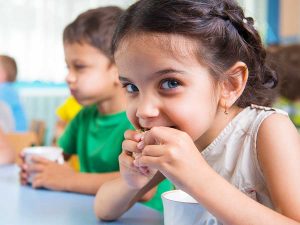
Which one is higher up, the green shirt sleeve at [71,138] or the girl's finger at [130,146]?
the girl's finger at [130,146]

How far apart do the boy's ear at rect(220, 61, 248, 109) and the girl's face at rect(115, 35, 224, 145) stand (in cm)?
5

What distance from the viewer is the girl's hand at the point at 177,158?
66 centimetres

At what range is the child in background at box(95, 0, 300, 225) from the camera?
0.67 metres

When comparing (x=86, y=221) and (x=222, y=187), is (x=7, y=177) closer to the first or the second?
(x=86, y=221)

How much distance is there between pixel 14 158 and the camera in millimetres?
1688

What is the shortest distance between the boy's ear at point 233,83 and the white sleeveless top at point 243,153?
0.05 meters

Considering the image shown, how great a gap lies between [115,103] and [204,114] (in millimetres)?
787

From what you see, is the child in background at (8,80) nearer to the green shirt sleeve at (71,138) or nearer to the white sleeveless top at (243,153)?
the green shirt sleeve at (71,138)

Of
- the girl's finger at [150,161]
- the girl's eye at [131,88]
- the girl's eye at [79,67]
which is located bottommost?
the girl's eye at [79,67]

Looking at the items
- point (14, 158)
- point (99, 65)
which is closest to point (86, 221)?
point (99, 65)

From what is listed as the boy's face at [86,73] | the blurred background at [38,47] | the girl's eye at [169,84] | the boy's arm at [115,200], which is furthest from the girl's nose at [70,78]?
the blurred background at [38,47]

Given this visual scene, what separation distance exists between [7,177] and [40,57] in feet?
10.5

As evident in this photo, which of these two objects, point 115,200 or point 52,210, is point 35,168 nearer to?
point 52,210

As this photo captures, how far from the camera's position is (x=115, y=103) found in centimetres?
153
